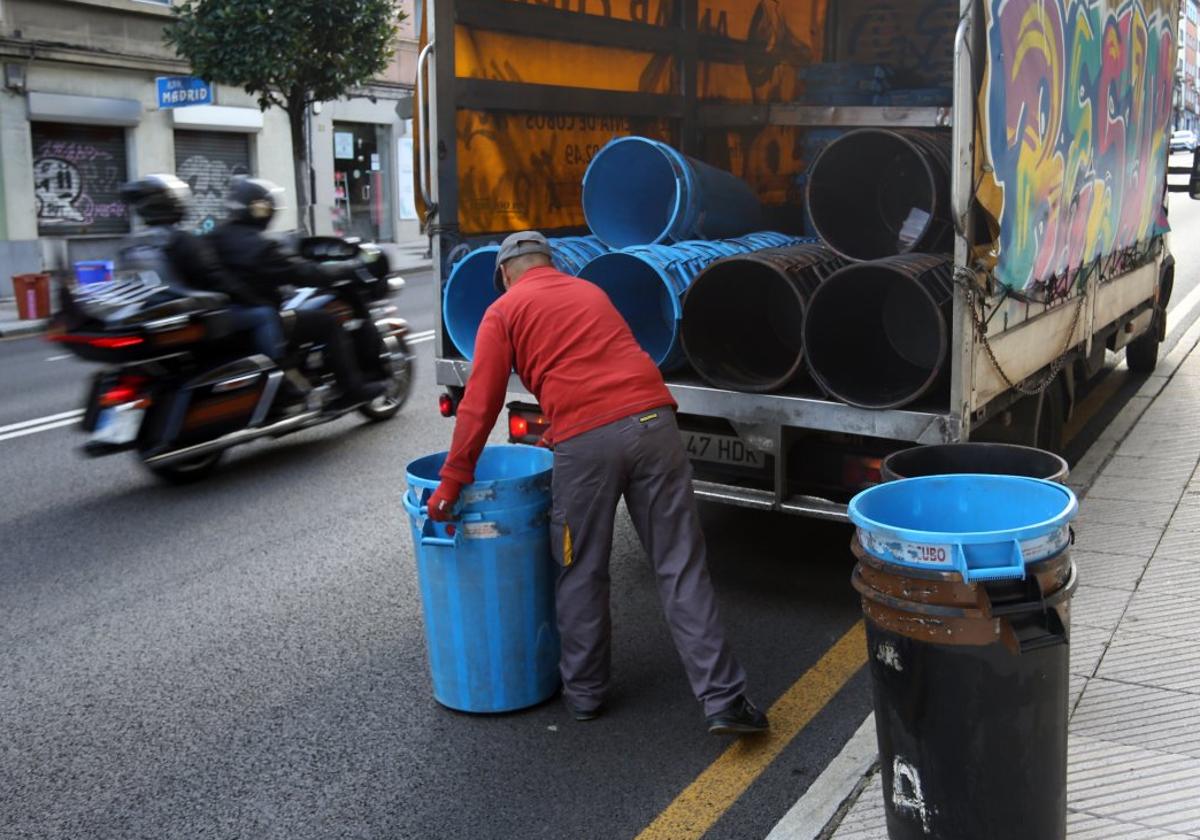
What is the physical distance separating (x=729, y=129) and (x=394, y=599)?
387 cm

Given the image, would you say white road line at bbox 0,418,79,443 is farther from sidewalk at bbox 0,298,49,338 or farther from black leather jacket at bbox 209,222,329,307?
sidewalk at bbox 0,298,49,338

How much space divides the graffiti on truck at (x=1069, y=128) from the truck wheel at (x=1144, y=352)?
2.31 metres

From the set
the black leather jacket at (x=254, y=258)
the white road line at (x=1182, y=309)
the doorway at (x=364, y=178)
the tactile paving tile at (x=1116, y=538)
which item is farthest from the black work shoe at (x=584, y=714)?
the doorway at (x=364, y=178)

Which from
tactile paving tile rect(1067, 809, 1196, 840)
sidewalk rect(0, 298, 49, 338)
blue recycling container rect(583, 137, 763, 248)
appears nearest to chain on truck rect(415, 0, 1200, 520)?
blue recycling container rect(583, 137, 763, 248)

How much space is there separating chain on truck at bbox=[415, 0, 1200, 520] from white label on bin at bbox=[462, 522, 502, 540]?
4.53 ft

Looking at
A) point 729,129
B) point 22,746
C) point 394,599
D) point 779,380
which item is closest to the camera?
point 22,746

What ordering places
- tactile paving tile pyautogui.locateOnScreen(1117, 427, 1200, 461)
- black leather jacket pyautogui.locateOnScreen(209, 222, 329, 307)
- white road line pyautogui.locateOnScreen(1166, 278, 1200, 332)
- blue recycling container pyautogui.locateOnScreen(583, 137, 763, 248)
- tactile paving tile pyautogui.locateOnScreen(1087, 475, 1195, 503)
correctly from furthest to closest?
white road line pyautogui.locateOnScreen(1166, 278, 1200, 332)
black leather jacket pyautogui.locateOnScreen(209, 222, 329, 307)
tactile paving tile pyautogui.locateOnScreen(1117, 427, 1200, 461)
tactile paving tile pyautogui.locateOnScreen(1087, 475, 1195, 503)
blue recycling container pyautogui.locateOnScreen(583, 137, 763, 248)

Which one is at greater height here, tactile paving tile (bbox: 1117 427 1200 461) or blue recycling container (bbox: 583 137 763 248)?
blue recycling container (bbox: 583 137 763 248)

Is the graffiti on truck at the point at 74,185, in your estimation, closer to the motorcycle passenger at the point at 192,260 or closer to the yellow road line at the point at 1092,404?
the motorcycle passenger at the point at 192,260

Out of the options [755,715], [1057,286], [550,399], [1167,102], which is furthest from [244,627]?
[1167,102]

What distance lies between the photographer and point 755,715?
4.39m

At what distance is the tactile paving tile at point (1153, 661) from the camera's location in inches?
181

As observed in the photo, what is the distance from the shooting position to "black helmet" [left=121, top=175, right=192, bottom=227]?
26.2 feet

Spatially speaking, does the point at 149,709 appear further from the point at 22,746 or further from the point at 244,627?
the point at 244,627
